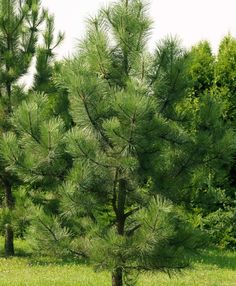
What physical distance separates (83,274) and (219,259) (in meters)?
4.63

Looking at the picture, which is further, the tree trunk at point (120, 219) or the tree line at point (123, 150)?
the tree trunk at point (120, 219)

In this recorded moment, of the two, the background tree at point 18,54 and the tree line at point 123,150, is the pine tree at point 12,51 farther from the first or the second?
the tree line at point 123,150

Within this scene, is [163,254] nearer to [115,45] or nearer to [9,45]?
[115,45]

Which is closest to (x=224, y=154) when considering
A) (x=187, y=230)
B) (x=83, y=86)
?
(x=187, y=230)

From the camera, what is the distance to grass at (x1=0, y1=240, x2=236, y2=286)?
10617 mm

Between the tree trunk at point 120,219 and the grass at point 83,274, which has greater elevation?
the tree trunk at point 120,219

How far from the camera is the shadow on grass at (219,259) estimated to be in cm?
1378

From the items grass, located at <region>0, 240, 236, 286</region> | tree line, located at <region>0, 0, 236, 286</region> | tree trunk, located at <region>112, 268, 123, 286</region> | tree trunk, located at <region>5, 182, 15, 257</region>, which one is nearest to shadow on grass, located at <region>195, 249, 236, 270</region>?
grass, located at <region>0, 240, 236, 286</region>

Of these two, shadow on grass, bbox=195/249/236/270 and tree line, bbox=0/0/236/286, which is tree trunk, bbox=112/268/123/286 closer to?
tree line, bbox=0/0/236/286

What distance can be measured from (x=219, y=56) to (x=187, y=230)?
12.2 meters

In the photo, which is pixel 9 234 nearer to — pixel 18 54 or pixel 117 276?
pixel 18 54

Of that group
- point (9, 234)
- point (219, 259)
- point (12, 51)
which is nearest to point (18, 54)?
point (12, 51)

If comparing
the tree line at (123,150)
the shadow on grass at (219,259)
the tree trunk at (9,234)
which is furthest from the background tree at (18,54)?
the tree line at (123,150)

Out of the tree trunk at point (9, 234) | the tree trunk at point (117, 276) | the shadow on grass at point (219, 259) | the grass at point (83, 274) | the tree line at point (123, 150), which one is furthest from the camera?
the tree trunk at point (9, 234)
